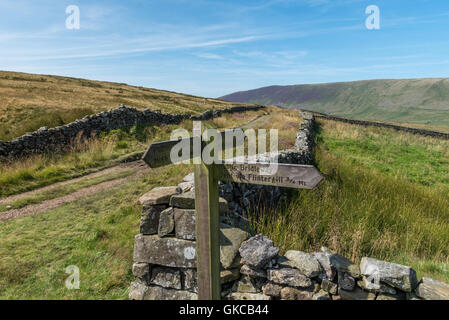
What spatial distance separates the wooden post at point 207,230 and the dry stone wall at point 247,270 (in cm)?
38

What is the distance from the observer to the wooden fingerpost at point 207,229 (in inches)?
115

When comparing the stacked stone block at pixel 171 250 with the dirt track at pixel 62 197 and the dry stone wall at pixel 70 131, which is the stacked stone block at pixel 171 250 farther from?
the dry stone wall at pixel 70 131

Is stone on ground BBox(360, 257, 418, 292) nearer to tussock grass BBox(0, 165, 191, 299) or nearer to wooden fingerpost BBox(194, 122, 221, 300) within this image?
wooden fingerpost BBox(194, 122, 221, 300)

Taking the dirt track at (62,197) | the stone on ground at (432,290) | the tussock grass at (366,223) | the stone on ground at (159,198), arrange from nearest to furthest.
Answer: the stone on ground at (432,290) < the stone on ground at (159,198) < the tussock grass at (366,223) < the dirt track at (62,197)

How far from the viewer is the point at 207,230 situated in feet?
9.84

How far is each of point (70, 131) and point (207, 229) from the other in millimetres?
12997

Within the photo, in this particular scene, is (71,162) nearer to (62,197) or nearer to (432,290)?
(62,197)

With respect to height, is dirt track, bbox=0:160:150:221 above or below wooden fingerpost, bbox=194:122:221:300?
below

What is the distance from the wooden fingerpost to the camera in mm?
2916

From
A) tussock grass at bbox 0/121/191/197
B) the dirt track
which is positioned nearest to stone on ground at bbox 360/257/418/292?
the dirt track

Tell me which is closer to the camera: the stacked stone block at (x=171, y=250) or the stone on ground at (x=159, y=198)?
the stacked stone block at (x=171, y=250)

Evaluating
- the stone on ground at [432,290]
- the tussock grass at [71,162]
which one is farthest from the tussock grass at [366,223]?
the tussock grass at [71,162]

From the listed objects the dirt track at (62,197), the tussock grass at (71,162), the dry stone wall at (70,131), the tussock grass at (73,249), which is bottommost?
the tussock grass at (73,249)
